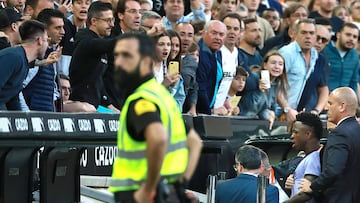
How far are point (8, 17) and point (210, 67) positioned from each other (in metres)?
4.08

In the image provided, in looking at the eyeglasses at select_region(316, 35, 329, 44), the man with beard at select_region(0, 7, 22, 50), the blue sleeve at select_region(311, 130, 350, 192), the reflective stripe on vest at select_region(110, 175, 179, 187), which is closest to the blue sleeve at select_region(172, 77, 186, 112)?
the man with beard at select_region(0, 7, 22, 50)

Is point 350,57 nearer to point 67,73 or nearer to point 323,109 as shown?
point 323,109

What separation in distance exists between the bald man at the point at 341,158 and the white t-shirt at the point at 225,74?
3.95 meters

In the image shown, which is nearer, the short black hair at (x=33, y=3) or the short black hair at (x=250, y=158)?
the short black hair at (x=250, y=158)

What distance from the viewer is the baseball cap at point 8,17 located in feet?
45.0

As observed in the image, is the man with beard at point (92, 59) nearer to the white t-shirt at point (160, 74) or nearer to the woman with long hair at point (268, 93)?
the white t-shirt at point (160, 74)

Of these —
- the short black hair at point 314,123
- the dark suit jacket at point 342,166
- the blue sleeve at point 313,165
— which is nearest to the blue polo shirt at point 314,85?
the short black hair at point 314,123

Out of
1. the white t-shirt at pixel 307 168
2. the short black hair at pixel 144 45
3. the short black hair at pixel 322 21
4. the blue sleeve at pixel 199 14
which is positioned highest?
the short black hair at pixel 144 45

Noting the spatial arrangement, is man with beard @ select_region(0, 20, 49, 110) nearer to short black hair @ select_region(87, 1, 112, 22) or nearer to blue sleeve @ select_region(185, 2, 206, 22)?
short black hair @ select_region(87, 1, 112, 22)

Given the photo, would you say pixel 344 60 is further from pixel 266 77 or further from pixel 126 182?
pixel 126 182

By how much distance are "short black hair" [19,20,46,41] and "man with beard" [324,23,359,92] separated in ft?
27.1

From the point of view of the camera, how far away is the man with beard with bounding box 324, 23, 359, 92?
67.1ft

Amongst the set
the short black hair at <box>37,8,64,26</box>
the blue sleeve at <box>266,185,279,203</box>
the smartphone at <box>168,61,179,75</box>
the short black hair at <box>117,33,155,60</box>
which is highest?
the short black hair at <box>117,33,155,60</box>

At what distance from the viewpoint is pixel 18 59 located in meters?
12.6
